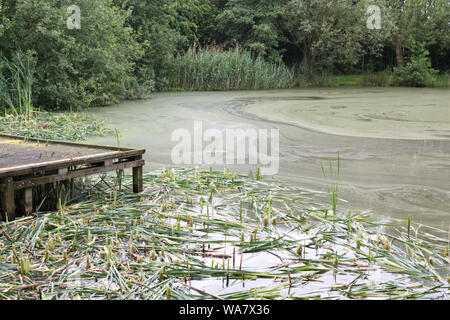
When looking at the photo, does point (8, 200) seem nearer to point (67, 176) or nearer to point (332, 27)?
point (67, 176)

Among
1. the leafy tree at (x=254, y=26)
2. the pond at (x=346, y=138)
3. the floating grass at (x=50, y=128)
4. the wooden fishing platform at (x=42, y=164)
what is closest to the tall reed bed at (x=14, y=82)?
the floating grass at (x=50, y=128)

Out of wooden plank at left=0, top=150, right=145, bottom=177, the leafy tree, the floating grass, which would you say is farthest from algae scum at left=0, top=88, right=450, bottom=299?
the leafy tree

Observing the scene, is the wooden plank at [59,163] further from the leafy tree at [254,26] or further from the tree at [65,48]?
the leafy tree at [254,26]

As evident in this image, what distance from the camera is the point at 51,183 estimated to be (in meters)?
3.28

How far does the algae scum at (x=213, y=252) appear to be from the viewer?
2.12 meters

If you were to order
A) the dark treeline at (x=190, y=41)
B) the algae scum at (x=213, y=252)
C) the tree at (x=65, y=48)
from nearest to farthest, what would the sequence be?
the algae scum at (x=213, y=252), the tree at (x=65, y=48), the dark treeline at (x=190, y=41)

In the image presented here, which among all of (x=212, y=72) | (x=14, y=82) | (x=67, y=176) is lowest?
(x=67, y=176)

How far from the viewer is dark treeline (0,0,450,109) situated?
27.1 feet

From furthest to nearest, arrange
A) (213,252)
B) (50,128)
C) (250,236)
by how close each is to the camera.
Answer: (50,128) < (250,236) < (213,252)

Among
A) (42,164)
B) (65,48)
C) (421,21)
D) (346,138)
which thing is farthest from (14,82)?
(421,21)

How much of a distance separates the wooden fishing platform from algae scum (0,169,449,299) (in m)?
0.15

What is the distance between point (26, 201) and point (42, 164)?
239mm

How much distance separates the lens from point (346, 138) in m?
6.24

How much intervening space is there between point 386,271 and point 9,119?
18.8 ft
